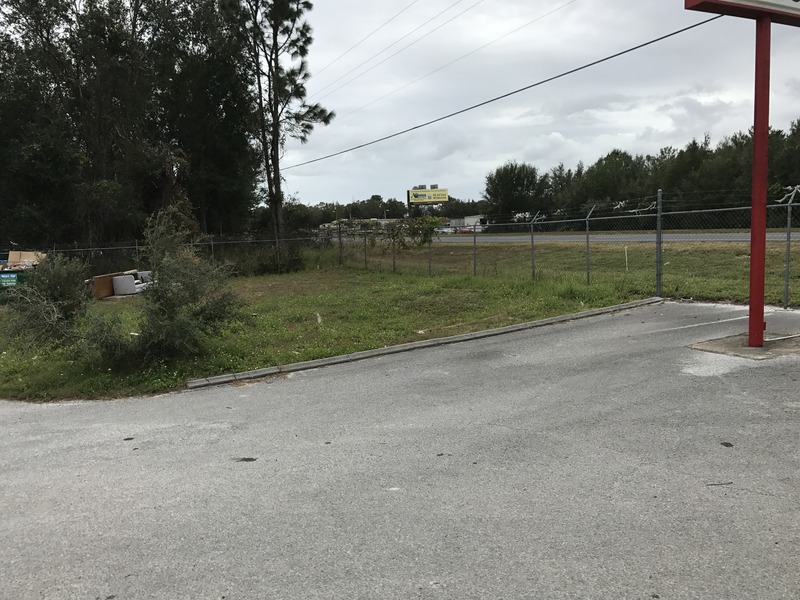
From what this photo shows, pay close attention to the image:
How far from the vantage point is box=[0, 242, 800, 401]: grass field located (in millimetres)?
8000

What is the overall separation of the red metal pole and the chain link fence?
3.80 m

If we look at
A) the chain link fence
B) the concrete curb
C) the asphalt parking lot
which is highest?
the chain link fence

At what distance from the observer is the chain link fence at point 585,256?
531 inches

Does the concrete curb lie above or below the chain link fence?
below

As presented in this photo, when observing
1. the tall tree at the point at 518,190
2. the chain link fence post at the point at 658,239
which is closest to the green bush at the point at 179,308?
the chain link fence post at the point at 658,239

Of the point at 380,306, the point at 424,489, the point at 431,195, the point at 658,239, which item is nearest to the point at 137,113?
the point at 380,306

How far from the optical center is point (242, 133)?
33688 mm

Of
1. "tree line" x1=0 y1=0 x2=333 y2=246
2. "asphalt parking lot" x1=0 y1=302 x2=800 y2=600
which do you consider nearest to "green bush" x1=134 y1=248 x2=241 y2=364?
"asphalt parking lot" x1=0 y1=302 x2=800 y2=600

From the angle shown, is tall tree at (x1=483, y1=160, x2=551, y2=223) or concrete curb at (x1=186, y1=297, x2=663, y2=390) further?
tall tree at (x1=483, y1=160, x2=551, y2=223)

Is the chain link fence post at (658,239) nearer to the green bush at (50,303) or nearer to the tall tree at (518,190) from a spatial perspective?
the green bush at (50,303)

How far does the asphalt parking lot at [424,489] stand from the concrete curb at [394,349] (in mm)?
816

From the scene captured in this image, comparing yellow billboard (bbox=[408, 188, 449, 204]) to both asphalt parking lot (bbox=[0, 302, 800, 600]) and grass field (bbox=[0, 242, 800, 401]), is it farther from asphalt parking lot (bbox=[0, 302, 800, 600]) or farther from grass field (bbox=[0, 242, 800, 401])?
asphalt parking lot (bbox=[0, 302, 800, 600])

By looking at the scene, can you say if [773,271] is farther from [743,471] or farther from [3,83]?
[3,83]

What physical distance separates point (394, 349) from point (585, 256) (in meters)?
15.7
